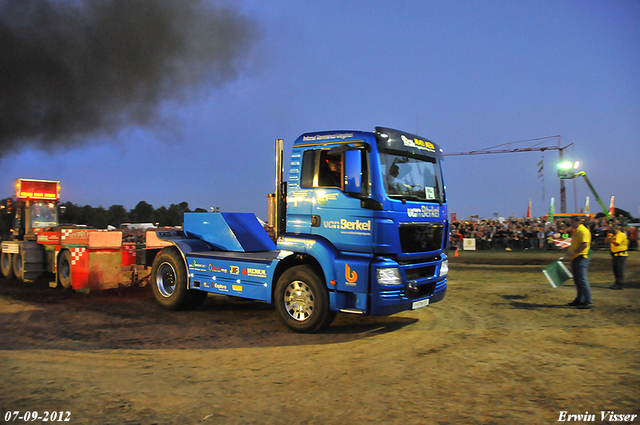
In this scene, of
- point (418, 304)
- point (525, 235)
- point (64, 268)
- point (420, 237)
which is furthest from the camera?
point (525, 235)

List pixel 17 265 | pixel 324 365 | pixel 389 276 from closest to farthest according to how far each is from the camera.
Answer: pixel 324 365 < pixel 389 276 < pixel 17 265

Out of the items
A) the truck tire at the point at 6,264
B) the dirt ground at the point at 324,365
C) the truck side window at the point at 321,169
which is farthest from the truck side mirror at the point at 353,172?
the truck tire at the point at 6,264

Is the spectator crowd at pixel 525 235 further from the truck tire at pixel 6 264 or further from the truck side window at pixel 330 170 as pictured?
the truck tire at pixel 6 264

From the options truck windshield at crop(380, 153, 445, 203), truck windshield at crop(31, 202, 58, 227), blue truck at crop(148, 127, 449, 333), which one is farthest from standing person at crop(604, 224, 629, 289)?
truck windshield at crop(31, 202, 58, 227)

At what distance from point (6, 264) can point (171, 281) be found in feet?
29.6

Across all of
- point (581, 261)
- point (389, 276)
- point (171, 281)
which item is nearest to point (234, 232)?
point (171, 281)

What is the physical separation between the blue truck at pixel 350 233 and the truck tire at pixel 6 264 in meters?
10.1

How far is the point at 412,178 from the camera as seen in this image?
6820 mm

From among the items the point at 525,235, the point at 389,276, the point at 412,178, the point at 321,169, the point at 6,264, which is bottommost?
the point at 6,264

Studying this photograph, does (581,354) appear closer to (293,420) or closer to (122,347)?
(293,420)

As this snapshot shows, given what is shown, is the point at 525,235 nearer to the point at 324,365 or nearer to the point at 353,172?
→ the point at 353,172

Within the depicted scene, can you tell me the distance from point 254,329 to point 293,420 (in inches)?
143

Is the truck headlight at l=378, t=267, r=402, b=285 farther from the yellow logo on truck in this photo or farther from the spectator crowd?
the spectator crowd

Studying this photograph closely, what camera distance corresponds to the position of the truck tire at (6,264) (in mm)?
13812
